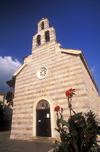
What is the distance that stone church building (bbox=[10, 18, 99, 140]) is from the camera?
780 cm

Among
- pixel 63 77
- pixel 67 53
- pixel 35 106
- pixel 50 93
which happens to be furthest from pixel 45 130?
pixel 67 53

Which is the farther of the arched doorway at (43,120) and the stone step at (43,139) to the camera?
the arched doorway at (43,120)

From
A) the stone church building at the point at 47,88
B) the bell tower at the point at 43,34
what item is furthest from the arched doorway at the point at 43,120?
the bell tower at the point at 43,34

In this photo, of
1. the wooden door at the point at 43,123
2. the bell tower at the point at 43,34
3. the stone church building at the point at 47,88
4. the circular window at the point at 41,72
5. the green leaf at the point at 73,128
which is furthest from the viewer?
the bell tower at the point at 43,34

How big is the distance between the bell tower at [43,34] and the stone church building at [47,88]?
5.9 inches

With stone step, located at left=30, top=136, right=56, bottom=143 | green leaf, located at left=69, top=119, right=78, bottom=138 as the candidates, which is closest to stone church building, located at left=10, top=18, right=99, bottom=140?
stone step, located at left=30, top=136, right=56, bottom=143

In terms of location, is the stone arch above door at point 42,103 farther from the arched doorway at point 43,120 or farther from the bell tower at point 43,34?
the bell tower at point 43,34

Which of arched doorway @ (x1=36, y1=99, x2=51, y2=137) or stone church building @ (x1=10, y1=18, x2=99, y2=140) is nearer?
stone church building @ (x1=10, y1=18, x2=99, y2=140)

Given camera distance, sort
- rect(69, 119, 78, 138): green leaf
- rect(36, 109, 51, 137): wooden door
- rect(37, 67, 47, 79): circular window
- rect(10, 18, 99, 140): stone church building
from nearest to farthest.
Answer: rect(69, 119, 78, 138): green leaf, rect(10, 18, 99, 140): stone church building, rect(36, 109, 51, 137): wooden door, rect(37, 67, 47, 79): circular window

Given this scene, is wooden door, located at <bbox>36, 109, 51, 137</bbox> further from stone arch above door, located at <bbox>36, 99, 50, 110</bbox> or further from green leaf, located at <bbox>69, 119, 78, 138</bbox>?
green leaf, located at <bbox>69, 119, 78, 138</bbox>

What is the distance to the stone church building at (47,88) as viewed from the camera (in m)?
7.80

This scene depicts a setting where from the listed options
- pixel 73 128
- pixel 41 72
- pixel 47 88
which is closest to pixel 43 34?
pixel 41 72

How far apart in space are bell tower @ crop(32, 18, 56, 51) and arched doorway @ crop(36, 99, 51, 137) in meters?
7.20

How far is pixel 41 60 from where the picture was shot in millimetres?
10836
